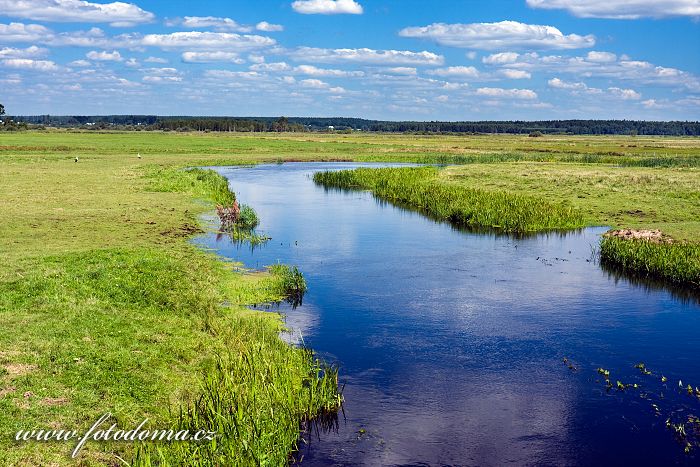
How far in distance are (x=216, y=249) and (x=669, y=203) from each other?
32.4 meters

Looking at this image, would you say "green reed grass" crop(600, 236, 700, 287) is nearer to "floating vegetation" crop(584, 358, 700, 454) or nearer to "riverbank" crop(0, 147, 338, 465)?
"floating vegetation" crop(584, 358, 700, 454)

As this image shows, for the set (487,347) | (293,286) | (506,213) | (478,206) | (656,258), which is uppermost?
(478,206)

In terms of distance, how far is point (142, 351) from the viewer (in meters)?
15.3

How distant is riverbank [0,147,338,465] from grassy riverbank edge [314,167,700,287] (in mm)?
15658

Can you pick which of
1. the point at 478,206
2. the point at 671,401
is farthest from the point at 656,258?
the point at 478,206

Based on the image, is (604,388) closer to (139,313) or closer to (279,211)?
(139,313)

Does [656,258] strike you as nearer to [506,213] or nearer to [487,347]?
[487,347]

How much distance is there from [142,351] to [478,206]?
3065 cm

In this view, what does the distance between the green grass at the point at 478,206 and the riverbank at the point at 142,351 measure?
18.6 metres

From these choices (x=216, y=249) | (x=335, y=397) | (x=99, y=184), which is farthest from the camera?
(x=99, y=184)

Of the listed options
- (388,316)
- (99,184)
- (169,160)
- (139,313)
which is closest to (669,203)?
(388,316)

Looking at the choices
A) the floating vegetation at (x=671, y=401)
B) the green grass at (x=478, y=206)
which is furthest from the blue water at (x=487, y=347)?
the green grass at (x=478, y=206)

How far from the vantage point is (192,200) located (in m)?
45.1

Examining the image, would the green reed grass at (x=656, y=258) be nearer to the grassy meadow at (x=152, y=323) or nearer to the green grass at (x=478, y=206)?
the grassy meadow at (x=152, y=323)
